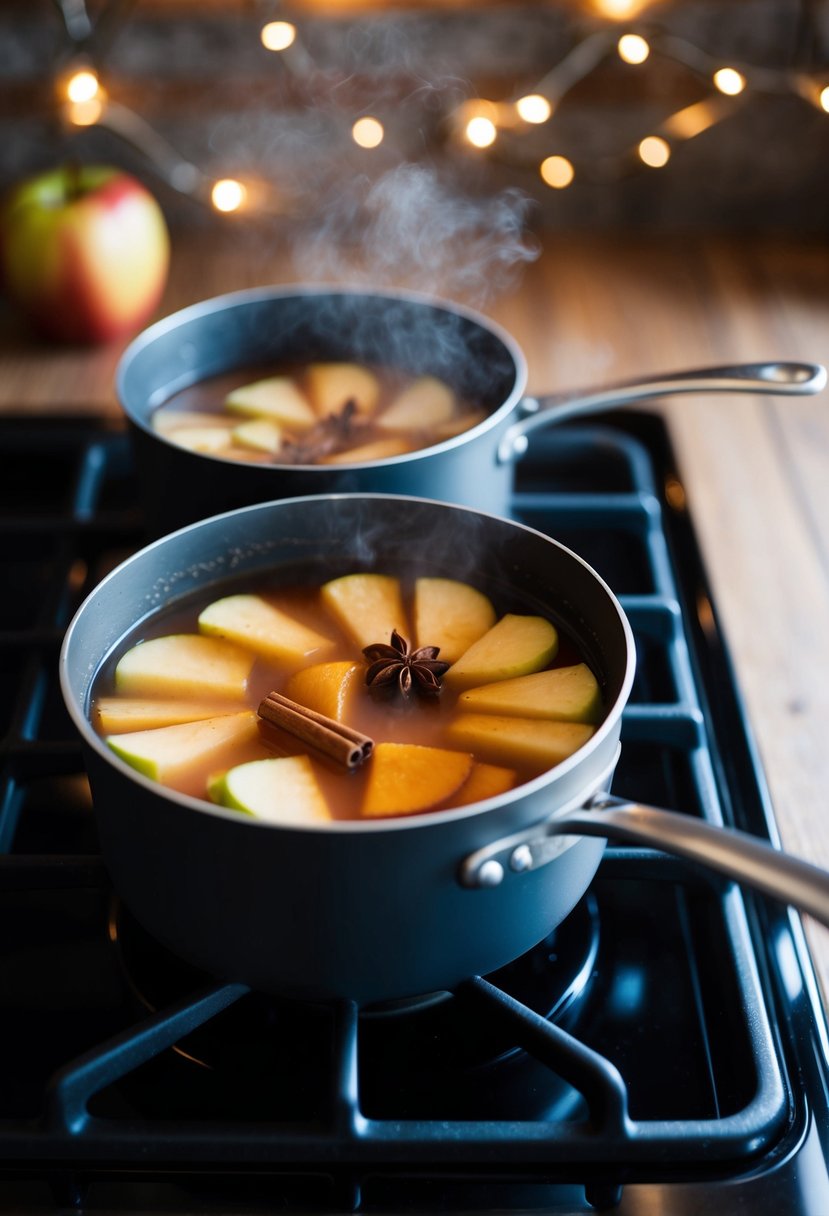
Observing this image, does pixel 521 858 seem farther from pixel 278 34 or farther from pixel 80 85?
pixel 278 34

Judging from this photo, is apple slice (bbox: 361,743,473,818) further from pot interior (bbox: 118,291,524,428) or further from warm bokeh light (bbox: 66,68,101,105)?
warm bokeh light (bbox: 66,68,101,105)

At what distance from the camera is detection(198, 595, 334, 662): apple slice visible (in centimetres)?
96

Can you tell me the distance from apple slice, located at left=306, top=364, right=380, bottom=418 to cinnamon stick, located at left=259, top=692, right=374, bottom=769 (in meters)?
0.52

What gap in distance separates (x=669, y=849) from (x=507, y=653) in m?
0.30

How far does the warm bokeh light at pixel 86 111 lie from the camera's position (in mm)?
1715

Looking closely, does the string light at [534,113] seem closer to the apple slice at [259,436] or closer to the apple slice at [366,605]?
the apple slice at [259,436]

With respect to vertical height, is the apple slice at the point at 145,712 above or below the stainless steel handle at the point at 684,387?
below

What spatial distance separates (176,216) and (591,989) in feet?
4.70

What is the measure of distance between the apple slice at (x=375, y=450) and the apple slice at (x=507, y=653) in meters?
0.31

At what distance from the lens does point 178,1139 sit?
0.70 meters


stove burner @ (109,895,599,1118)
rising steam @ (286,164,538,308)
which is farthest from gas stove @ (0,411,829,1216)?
rising steam @ (286,164,538,308)

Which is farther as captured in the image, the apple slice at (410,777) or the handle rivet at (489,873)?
Result: the apple slice at (410,777)

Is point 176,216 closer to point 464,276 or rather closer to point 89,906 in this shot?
point 464,276

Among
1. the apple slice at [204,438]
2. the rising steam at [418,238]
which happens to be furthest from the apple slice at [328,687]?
the rising steam at [418,238]
